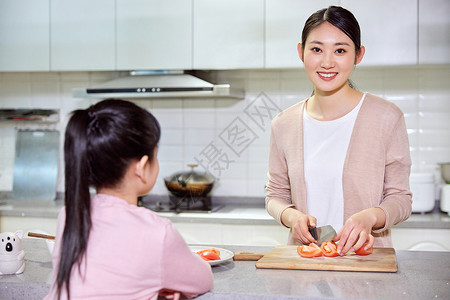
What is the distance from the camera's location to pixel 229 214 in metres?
3.31

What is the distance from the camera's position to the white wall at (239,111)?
3479mm

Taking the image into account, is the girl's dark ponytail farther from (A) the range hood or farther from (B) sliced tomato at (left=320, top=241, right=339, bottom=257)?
(A) the range hood

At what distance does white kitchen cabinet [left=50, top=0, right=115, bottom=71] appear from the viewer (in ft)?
11.5

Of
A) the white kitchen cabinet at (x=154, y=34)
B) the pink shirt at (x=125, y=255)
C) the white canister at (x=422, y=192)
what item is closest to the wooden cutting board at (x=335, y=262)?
the pink shirt at (x=125, y=255)

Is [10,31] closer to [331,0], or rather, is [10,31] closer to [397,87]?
[331,0]

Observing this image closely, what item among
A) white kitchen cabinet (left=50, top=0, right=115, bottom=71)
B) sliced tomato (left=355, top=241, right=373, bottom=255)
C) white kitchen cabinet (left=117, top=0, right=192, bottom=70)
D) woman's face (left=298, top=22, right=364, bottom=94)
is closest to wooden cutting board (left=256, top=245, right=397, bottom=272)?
sliced tomato (left=355, top=241, right=373, bottom=255)

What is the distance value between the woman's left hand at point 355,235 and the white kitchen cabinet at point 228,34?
179 centimetres

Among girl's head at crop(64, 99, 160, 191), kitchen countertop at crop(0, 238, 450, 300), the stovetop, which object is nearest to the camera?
girl's head at crop(64, 99, 160, 191)

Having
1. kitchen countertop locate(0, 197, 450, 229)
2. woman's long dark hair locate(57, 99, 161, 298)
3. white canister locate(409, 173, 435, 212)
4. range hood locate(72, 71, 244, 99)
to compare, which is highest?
range hood locate(72, 71, 244, 99)

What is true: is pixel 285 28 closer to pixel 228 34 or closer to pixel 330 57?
pixel 228 34

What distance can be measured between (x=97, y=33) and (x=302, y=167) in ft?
6.63

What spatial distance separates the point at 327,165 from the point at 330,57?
368mm

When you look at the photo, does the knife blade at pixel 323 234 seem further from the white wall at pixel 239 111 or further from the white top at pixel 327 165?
the white wall at pixel 239 111

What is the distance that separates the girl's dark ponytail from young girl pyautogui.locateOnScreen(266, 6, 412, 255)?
0.80 metres
